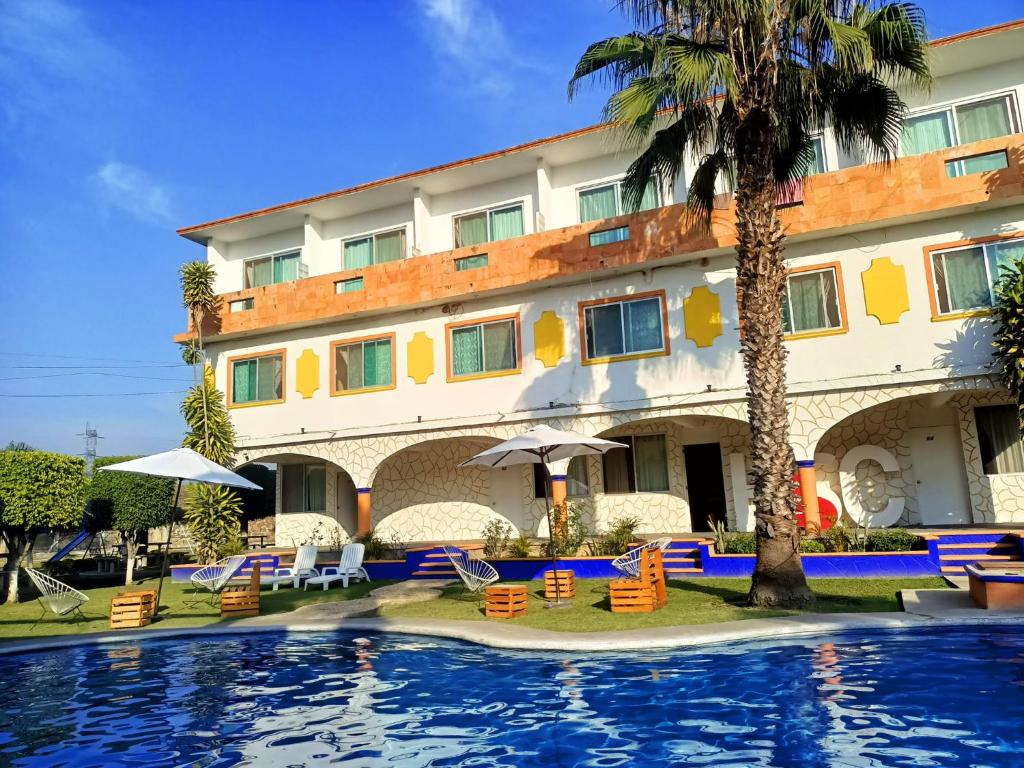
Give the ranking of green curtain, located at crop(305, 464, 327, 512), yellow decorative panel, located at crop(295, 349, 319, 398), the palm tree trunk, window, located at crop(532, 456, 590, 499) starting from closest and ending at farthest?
1. the palm tree trunk
2. window, located at crop(532, 456, 590, 499)
3. yellow decorative panel, located at crop(295, 349, 319, 398)
4. green curtain, located at crop(305, 464, 327, 512)

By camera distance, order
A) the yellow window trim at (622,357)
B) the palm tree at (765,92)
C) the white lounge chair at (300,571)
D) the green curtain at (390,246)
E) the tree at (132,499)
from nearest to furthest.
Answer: the palm tree at (765,92) < the white lounge chair at (300,571) < the yellow window trim at (622,357) < the tree at (132,499) < the green curtain at (390,246)

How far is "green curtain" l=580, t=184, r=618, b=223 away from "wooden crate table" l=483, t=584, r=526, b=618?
11.0 m

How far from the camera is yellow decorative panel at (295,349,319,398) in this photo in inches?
829

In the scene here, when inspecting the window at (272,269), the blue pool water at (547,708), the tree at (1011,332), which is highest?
the window at (272,269)

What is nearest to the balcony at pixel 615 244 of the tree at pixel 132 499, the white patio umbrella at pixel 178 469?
the tree at pixel 132 499

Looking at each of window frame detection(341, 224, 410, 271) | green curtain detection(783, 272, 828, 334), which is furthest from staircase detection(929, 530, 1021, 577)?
window frame detection(341, 224, 410, 271)

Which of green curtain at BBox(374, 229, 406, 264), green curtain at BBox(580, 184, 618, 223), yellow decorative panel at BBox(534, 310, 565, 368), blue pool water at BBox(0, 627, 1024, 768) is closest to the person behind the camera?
blue pool water at BBox(0, 627, 1024, 768)

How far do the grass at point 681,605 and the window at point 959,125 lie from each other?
9891 mm

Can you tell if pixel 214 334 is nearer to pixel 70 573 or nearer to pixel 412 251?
pixel 412 251

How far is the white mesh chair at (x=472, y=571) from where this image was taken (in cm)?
1338

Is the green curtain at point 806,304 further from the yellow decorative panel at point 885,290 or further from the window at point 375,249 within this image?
the window at point 375,249

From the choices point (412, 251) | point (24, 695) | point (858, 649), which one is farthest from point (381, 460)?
point (858, 649)

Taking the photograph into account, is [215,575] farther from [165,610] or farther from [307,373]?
[307,373]

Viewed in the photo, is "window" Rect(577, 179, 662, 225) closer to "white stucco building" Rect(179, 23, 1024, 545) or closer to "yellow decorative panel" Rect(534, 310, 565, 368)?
"white stucco building" Rect(179, 23, 1024, 545)
